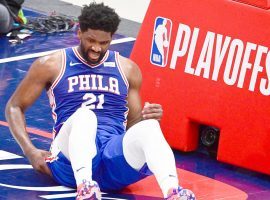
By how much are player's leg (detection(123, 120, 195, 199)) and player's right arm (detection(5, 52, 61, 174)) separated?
68 centimetres

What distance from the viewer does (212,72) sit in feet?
26.4

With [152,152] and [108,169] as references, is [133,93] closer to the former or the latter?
[108,169]

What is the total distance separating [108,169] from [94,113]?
1.37 ft

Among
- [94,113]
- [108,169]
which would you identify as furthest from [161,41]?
[108,169]

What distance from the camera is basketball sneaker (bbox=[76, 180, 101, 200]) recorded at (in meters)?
6.18

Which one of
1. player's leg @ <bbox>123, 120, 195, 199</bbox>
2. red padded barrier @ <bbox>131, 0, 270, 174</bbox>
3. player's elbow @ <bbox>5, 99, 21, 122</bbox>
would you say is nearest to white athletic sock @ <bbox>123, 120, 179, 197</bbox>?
player's leg @ <bbox>123, 120, 195, 199</bbox>

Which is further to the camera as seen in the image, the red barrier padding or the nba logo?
the nba logo

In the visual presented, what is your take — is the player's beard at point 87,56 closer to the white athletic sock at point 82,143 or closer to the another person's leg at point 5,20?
the white athletic sock at point 82,143

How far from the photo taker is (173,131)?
27.0 ft

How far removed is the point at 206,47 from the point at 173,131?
753 millimetres

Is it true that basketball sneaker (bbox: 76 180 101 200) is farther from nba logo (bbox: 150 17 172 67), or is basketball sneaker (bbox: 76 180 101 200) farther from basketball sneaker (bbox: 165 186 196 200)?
nba logo (bbox: 150 17 172 67)

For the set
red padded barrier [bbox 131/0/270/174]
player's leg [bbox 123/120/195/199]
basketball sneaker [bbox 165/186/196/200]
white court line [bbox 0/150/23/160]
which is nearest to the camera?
basketball sneaker [bbox 165/186/196/200]

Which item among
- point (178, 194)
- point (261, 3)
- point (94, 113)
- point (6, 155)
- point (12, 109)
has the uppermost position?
point (261, 3)

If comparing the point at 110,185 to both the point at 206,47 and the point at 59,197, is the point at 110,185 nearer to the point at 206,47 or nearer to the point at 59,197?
the point at 59,197
